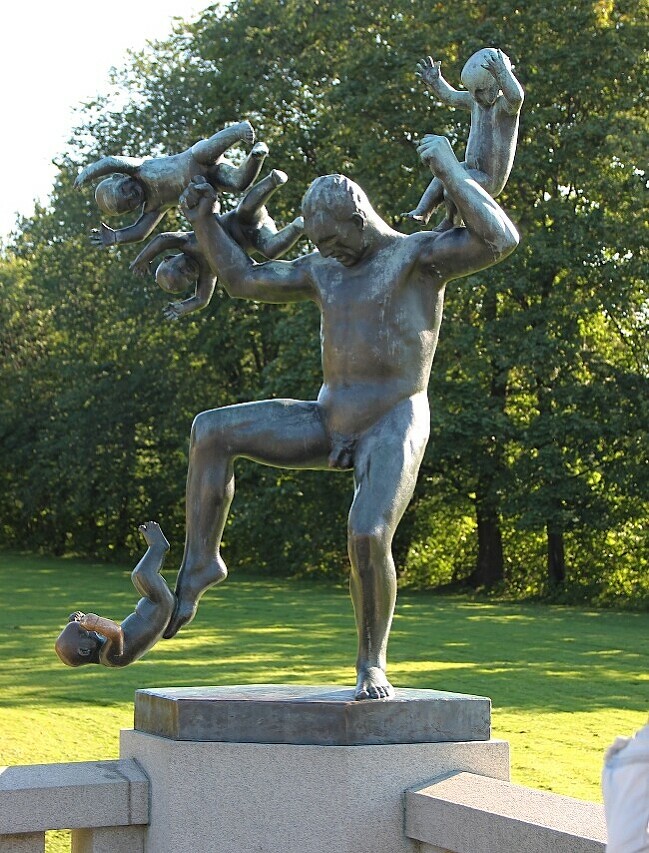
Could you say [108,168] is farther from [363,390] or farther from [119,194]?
[363,390]

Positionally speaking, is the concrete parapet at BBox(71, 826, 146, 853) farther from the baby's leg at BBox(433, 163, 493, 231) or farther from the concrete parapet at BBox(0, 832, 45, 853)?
the baby's leg at BBox(433, 163, 493, 231)

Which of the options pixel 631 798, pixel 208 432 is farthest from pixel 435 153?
pixel 631 798

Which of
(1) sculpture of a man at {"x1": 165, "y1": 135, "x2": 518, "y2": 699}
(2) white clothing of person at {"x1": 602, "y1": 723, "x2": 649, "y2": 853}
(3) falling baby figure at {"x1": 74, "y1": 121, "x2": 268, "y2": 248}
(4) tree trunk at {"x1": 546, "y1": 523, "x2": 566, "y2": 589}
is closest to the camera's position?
(2) white clothing of person at {"x1": 602, "y1": 723, "x2": 649, "y2": 853}

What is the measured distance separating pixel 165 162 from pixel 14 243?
1529 inches

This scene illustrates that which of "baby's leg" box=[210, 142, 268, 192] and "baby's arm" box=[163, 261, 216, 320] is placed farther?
"baby's arm" box=[163, 261, 216, 320]

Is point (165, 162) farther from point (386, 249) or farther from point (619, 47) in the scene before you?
point (619, 47)


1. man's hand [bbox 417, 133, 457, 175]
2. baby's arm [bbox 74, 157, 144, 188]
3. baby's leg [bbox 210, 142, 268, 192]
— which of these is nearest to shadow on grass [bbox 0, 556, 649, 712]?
baby's arm [bbox 74, 157, 144, 188]

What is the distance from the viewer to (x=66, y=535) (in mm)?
37562

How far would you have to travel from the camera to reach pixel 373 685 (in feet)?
15.4

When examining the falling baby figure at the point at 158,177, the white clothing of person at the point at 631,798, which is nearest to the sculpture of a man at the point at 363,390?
the falling baby figure at the point at 158,177

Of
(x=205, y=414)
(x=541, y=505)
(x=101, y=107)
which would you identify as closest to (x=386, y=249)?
(x=205, y=414)

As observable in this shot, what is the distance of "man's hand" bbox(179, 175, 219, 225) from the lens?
5.34m

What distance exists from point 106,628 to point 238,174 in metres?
1.79

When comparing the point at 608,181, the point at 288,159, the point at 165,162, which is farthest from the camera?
the point at 288,159
